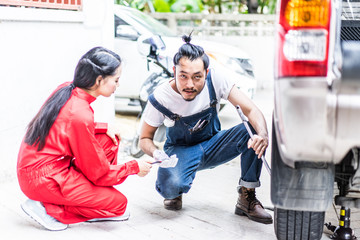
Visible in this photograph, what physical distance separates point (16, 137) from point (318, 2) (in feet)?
9.84

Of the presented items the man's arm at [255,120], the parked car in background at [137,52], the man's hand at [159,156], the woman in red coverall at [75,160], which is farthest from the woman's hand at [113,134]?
the parked car in background at [137,52]

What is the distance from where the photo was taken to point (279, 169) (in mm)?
2191

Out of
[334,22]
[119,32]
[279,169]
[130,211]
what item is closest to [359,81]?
[334,22]

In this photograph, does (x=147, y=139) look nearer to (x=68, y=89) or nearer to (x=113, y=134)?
(x=113, y=134)

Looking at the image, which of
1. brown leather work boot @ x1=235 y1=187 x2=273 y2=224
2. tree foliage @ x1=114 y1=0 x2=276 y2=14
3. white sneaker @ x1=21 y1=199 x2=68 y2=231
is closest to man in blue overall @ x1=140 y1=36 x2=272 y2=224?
brown leather work boot @ x1=235 y1=187 x2=273 y2=224

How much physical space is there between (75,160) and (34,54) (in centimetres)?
150

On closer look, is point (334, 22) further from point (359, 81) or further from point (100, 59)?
point (100, 59)

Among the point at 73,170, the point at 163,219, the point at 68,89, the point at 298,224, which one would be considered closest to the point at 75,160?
the point at 73,170

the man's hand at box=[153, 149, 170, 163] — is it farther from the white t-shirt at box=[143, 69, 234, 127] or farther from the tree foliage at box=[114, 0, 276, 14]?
the tree foliage at box=[114, 0, 276, 14]

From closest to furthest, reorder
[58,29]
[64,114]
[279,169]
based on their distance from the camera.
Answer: [279,169] → [64,114] → [58,29]

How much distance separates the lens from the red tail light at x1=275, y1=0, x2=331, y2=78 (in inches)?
72.3

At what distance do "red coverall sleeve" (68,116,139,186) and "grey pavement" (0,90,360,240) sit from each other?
330 mm

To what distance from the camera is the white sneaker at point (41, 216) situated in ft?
10.1

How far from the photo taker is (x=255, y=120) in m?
3.18
